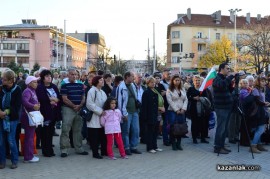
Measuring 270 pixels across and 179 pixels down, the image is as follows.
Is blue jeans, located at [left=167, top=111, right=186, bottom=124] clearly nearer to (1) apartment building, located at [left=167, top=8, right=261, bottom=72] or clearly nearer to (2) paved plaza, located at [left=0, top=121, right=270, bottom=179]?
(2) paved plaza, located at [left=0, top=121, right=270, bottom=179]

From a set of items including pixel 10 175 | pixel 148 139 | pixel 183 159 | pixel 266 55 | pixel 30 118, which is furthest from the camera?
pixel 266 55

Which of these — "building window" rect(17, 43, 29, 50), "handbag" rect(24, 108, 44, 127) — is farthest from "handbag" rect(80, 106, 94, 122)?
"building window" rect(17, 43, 29, 50)

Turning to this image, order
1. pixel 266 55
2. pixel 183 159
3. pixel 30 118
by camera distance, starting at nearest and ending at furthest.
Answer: pixel 30 118, pixel 183 159, pixel 266 55

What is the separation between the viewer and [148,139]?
10.3 metres

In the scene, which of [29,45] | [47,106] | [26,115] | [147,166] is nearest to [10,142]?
[26,115]

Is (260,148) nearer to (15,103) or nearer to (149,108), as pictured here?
(149,108)

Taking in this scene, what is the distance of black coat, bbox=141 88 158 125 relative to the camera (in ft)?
33.6

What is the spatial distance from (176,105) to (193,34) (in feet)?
255

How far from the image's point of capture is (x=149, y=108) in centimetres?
1026

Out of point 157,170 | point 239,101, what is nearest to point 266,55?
point 239,101

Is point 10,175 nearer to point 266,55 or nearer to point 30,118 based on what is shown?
point 30,118

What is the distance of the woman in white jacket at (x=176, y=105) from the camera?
418 inches

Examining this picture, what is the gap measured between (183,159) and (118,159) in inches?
61.9

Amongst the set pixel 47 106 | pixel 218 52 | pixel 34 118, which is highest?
pixel 218 52
